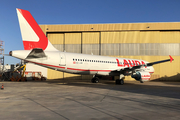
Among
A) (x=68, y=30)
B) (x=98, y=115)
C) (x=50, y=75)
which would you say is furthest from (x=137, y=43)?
(x=98, y=115)

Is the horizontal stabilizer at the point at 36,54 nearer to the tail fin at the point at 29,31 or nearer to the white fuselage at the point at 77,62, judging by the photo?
the white fuselage at the point at 77,62

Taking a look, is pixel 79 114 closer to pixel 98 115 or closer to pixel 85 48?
pixel 98 115

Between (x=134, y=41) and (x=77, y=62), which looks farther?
(x=134, y=41)

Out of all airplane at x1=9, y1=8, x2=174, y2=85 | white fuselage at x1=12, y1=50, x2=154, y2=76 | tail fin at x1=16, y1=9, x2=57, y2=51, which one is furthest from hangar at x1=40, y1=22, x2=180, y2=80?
tail fin at x1=16, y1=9, x2=57, y2=51

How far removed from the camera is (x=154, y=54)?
32.2 m

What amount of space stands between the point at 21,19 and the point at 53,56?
4.87 meters

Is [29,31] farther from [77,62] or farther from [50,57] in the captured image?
[77,62]

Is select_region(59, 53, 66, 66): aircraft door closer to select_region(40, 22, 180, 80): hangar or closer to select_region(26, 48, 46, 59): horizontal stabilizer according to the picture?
select_region(26, 48, 46, 59): horizontal stabilizer

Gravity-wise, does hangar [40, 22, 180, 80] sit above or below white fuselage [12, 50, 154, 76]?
above

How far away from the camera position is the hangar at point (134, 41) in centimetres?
3197

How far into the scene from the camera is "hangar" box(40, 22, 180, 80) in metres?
32.0

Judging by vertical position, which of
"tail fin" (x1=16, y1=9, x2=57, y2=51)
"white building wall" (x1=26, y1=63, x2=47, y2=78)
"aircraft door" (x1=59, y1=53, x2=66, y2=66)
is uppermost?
"tail fin" (x1=16, y1=9, x2=57, y2=51)

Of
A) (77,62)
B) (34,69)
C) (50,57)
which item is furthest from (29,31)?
(34,69)

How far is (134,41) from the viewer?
3253cm
